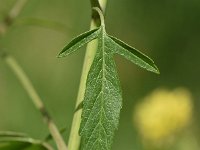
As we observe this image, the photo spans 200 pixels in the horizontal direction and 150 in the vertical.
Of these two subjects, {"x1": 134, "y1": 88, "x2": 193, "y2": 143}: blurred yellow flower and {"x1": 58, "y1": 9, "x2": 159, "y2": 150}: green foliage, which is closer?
{"x1": 58, "y1": 9, "x2": 159, "y2": 150}: green foliage

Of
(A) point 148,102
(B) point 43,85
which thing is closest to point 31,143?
(A) point 148,102

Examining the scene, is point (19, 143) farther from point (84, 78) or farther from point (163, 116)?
point (163, 116)

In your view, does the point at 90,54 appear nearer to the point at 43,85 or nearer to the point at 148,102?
the point at 148,102

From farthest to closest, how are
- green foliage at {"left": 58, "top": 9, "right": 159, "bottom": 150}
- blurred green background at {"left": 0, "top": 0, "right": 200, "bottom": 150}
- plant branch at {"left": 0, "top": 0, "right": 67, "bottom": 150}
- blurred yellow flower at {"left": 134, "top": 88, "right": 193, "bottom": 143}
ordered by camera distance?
1. blurred green background at {"left": 0, "top": 0, "right": 200, "bottom": 150}
2. blurred yellow flower at {"left": 134, "top": 88, "right": 193, "bottom": 143}
3. plant branch at {"left": 0, "top": 0, "right": 67, "bottom": 150}
4. green foliage at {"left": 58, "top": 9, "right": 159, "bottom": 150}

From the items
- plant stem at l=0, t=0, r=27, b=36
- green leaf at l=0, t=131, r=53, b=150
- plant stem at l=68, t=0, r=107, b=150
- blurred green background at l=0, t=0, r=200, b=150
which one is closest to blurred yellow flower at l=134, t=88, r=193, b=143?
plant stem at l=0, t=0, r=27, b=36

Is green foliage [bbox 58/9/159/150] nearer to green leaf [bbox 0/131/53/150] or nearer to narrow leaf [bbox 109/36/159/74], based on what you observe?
narrow leaf [bbox 109/36/159/74]

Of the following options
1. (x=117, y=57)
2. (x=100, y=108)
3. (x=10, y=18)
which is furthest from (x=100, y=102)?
(x=117, y=57)

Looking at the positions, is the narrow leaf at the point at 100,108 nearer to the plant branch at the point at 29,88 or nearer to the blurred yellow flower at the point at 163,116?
the plant branch at the point at 29,88

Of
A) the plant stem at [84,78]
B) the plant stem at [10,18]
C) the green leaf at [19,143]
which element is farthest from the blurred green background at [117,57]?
the plant stem at [84,78]
